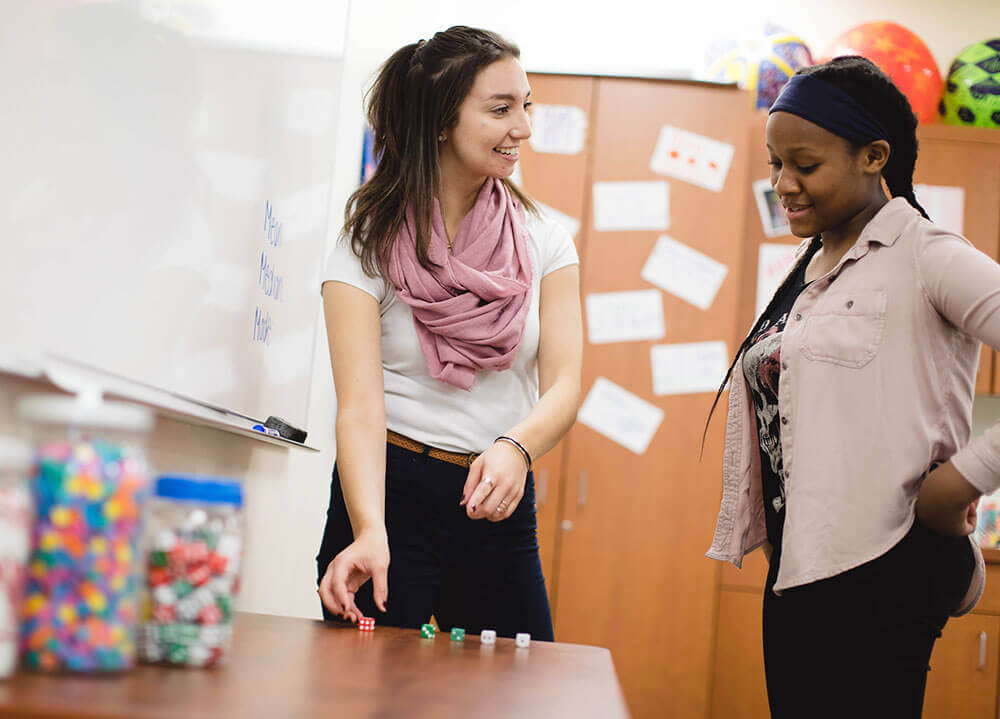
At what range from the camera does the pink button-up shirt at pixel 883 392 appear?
1198 millimetres

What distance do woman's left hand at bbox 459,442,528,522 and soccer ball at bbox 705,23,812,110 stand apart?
2530 millimetres

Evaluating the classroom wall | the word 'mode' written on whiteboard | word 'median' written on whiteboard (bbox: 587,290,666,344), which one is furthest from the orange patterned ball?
the word 'mode' written on whiteboard

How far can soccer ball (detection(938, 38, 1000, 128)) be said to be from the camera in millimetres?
3396

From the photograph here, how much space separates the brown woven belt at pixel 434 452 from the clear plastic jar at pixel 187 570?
0.57 metres

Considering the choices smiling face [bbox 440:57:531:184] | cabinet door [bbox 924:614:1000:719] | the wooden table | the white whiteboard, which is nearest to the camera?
the wooden table

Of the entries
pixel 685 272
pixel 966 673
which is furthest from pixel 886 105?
pixel 966 673

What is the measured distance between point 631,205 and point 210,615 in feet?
8.77

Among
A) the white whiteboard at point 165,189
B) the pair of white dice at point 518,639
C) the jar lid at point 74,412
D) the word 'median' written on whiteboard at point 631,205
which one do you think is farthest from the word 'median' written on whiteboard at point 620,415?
the jar lid at point 74,412

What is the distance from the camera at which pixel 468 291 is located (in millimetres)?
1395

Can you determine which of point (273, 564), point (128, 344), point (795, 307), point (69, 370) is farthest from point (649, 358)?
point (69, 370)

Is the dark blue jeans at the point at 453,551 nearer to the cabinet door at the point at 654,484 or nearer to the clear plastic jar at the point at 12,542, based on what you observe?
the clear plastic jar at the point at 12,542

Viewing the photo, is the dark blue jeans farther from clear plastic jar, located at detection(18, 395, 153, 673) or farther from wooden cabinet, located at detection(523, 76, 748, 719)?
wooden cabinet, located at detection(523, 76, 748, 719)

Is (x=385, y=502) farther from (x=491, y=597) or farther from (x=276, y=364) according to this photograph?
(x=276, y=364)

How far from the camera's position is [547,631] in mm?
1317
